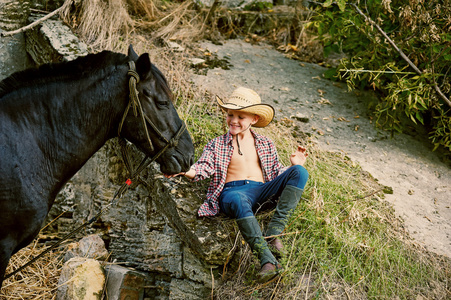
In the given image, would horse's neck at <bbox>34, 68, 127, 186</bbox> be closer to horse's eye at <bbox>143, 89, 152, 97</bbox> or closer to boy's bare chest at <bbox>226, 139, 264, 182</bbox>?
horse's eye at <bbox>143, 89, 152, 97</bbox>

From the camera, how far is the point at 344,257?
131 inches

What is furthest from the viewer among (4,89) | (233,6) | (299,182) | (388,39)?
(233,6)

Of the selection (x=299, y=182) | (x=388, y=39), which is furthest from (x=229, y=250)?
(x=388, y=39)

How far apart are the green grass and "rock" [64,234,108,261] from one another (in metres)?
1.30

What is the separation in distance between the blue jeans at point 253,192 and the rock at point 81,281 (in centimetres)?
122

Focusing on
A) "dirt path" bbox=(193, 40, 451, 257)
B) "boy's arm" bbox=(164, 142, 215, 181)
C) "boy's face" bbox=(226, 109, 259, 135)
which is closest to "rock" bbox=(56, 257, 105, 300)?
"boy's arm" bbox=(164, 142, 215, 181)

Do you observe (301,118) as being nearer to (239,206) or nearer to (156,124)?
(239,206)

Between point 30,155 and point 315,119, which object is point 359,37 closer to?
point 315,119

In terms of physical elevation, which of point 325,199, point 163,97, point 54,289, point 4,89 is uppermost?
point 4,89

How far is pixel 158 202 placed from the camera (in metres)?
3.71

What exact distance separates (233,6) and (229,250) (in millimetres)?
5449

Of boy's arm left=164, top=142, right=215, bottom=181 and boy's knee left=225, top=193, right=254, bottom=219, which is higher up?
boy's arm left=164, top=142, right=215, bottom=181

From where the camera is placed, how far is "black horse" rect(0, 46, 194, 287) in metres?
2.31

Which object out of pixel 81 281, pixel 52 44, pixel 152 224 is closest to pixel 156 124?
pixel 152 224
